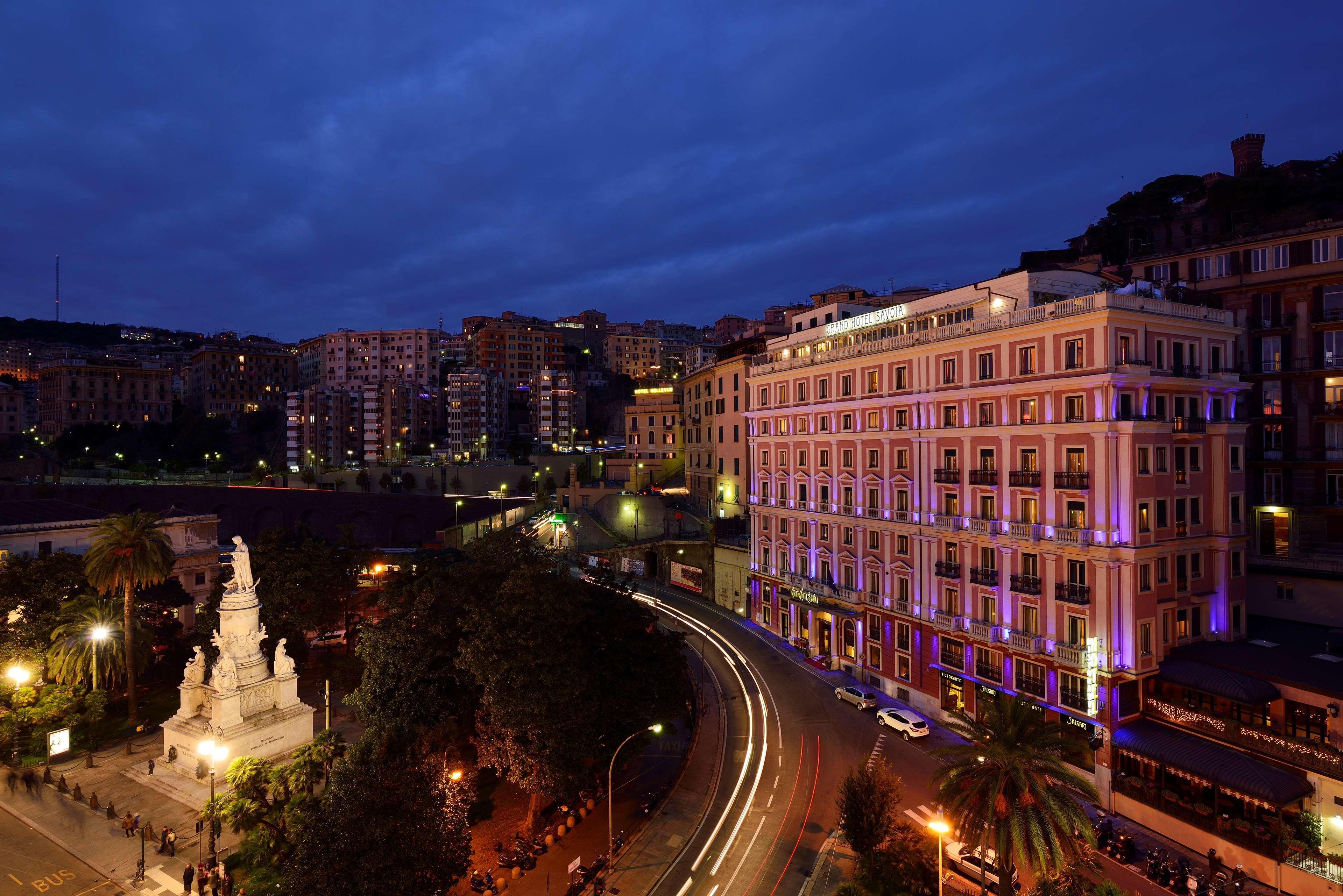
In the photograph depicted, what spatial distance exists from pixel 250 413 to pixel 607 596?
17772cm

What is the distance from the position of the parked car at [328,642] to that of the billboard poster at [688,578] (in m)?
33.4

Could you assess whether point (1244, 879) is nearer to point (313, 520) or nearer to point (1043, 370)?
point (1043, 370)

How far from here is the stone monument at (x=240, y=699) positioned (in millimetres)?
35469

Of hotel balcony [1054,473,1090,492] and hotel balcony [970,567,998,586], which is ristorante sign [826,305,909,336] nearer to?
hotel balcony [1054,473,1090,492]

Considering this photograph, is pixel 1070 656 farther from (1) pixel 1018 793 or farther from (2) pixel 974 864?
(1) pixel 1018 793

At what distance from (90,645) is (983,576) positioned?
54.1 metres

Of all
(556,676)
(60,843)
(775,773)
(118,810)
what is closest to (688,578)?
(775,773)

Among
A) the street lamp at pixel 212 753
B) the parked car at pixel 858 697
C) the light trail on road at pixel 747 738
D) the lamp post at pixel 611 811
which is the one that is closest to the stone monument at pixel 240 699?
the street lamp at pixel 212 753

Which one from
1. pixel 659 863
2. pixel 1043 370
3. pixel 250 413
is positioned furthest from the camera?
pixel 250 413

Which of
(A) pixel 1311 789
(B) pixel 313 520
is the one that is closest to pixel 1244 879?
(A) pixel 1311 789

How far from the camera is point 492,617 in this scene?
32.0 meters

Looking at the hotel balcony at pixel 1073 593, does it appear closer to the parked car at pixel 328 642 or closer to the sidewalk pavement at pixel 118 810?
the sidewalk pavement at pixel 118 810

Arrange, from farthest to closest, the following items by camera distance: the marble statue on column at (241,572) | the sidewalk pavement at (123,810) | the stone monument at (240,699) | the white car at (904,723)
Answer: the white car at (904,723) < the marble statue on column at (241,572) < the stone monument at (240,699) < the sidewalk pavement at (123,810)

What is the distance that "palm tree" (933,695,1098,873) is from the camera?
22.0 metres
